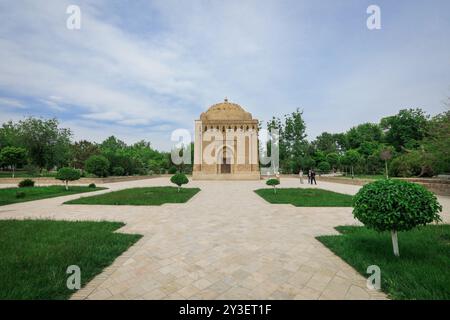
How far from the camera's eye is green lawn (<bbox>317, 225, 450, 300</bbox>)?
280 centimetres

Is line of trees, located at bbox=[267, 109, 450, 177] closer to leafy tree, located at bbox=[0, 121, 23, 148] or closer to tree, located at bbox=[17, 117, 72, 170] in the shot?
tree, located at bbox=[17, 117, 72, 170]

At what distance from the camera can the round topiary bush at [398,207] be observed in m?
3.45

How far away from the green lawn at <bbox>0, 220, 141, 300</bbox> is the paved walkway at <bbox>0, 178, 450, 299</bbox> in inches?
12.2

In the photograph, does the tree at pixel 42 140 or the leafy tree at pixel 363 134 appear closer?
the tree at pixel 42 140

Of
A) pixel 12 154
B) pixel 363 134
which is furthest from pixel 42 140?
pixel 363 134

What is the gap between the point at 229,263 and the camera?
3795 millimetres

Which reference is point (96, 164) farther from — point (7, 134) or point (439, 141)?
point (7, 134)

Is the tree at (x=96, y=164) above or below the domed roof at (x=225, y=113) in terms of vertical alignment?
below

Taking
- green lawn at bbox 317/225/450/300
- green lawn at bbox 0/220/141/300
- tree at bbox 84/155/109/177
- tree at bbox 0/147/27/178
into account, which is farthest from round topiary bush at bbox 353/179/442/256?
tree at bbox 0/147/27/178

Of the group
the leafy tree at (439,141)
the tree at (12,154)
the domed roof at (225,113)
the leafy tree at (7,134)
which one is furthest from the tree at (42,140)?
the leafy tree at (439,141)

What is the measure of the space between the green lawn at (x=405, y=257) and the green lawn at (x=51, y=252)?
451 centimetres

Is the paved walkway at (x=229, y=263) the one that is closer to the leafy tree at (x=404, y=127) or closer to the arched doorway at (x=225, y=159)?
the arched doorway at (x=225, y=159)

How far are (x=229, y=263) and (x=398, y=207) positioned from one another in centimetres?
308
